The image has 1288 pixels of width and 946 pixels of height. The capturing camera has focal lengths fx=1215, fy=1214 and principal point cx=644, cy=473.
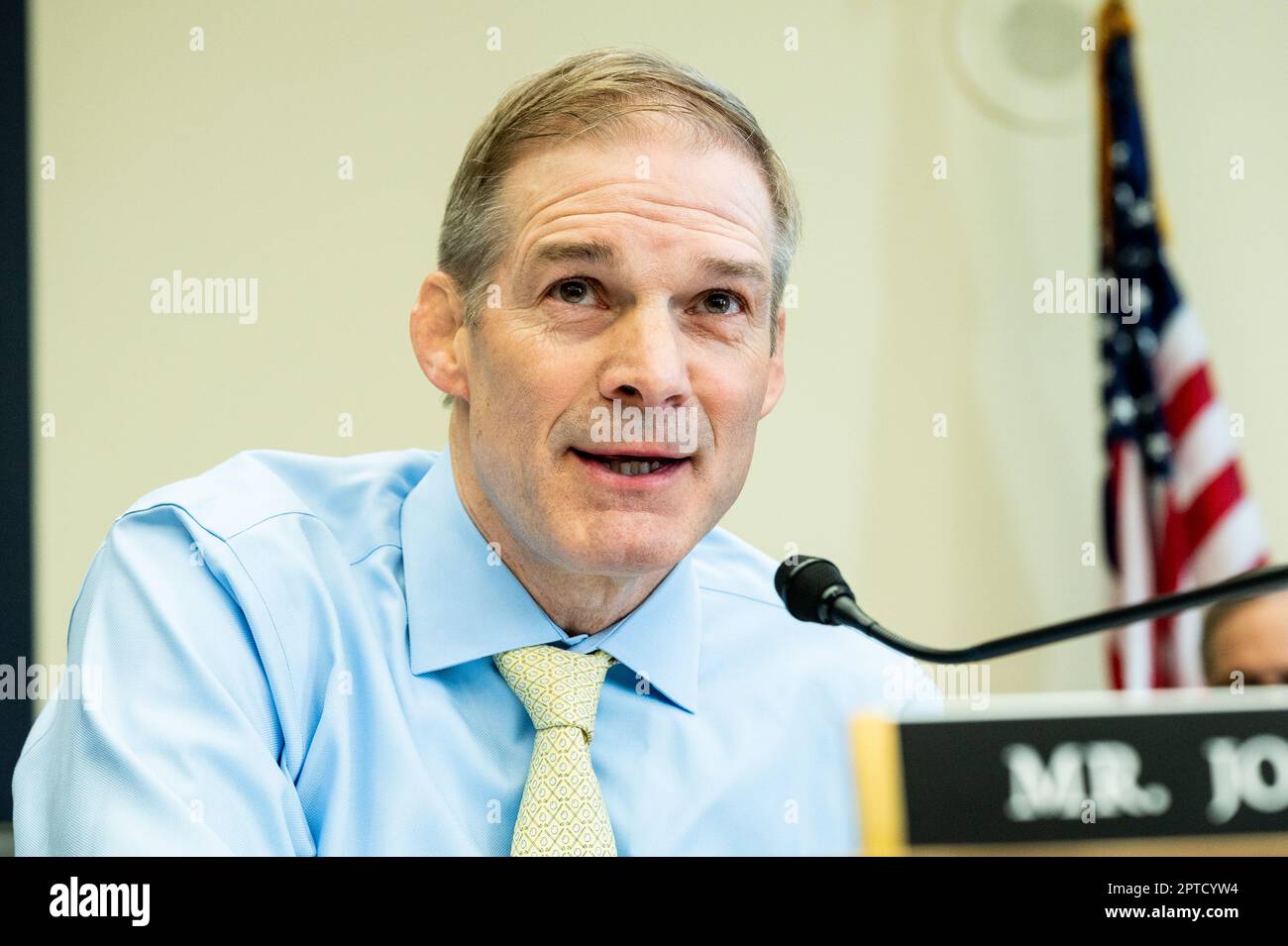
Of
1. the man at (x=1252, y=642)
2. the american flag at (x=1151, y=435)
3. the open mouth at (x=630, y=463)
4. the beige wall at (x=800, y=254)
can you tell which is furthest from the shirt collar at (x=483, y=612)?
the american flag at (x=1151, y=435)

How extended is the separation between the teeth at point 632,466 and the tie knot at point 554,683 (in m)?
0.17

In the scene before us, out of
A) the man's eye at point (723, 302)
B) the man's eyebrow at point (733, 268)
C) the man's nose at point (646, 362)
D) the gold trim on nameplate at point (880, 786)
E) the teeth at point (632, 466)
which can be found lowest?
the gold trim on nameplate at point (880, 786)

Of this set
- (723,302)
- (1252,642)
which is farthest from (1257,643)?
(723,302)

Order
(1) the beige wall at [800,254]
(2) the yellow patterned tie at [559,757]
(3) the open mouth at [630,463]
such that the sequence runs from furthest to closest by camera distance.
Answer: (1) the beige wall at [800,254]
(3) the open mouth at [630,463]
(2) the yellow patterned tie at [559,757]

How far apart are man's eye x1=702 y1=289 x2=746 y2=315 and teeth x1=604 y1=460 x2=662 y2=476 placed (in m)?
0.16

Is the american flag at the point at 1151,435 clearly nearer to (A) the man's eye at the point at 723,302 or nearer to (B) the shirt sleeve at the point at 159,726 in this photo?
(A) the man's eye at the point at 723,302

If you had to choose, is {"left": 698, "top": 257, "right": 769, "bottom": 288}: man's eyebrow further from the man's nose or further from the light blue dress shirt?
the light blue dress shirt

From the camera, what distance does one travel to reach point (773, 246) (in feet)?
4.13

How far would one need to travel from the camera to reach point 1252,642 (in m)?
1.79

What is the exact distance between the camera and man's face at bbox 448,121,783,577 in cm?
106

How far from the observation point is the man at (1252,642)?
174 centimetres

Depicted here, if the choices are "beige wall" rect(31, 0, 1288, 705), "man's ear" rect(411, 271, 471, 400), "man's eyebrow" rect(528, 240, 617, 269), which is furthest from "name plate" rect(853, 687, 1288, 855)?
"beige wall" rect(31, 0, 1288, 705)
